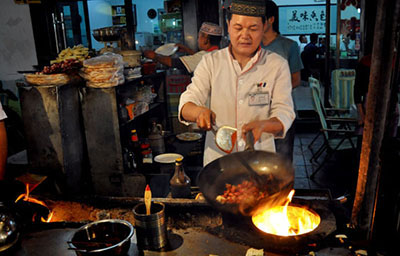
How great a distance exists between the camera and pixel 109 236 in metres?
2.17

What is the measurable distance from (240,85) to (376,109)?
1287 millimetres

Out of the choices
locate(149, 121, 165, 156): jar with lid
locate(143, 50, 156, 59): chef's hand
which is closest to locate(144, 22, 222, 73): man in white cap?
locate(143, 50, 156, 59): chef's hand

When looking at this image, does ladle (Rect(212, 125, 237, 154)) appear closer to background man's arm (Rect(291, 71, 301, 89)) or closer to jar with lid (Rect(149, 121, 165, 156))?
background man's arm (Rect(291, 71, 301, 89))

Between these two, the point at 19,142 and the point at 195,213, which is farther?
the point at 19,142

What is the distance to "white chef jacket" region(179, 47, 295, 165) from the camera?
285 cm

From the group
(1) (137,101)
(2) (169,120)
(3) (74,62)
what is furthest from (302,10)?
(3) (74,62)

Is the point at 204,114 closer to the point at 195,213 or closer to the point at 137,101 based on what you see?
the point at 195,213

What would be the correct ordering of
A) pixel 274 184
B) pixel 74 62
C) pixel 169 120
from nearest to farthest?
pixel 274 184 < pixel 74 62 < pixel 169 120

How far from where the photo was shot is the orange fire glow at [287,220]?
223 cm

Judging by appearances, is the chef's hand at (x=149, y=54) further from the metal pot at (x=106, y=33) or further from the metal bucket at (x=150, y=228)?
the metal bucket at (x=150, y=228)

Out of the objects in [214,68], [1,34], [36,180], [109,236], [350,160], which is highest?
[1,34]

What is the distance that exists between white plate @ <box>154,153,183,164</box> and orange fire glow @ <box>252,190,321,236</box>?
2.34 meters

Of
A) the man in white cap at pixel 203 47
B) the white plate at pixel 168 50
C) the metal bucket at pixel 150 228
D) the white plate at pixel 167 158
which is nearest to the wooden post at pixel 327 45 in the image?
the man in white cap at pixel 203 47

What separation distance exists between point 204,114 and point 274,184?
0.66m
